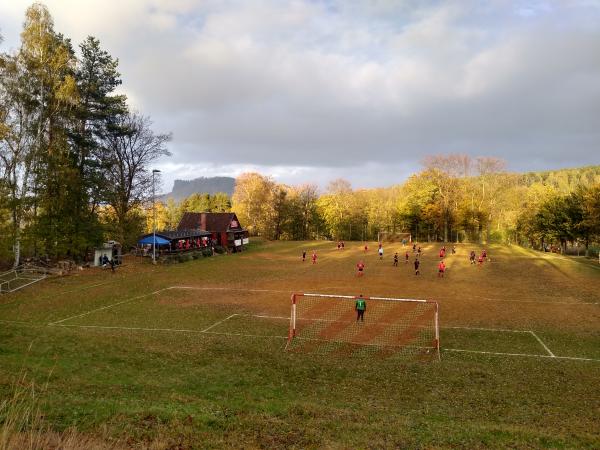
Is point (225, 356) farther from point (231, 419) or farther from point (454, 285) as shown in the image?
point (454, 285)

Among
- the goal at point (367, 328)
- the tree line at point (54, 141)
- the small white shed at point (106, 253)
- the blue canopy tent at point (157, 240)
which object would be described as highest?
the tree line at point (54, 141)

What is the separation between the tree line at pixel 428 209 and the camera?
7562 centimetres

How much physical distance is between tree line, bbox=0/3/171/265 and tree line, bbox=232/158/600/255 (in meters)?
41.9

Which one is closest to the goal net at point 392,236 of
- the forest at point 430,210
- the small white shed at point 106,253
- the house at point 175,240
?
the forest at point 430,210

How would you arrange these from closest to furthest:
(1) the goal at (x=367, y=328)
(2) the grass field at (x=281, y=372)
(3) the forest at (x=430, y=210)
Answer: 1. (2) the grass field at (x=281, y=372)
2. (1) the goal at (x=367, y=328)
3. (3) the forest at (x=430, y=210)

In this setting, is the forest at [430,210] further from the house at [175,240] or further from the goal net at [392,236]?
the house at [175,240]

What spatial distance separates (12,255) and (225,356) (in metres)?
28.4

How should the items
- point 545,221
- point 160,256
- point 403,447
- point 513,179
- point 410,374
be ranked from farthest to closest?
1. point 513,179
2. point 545,221
3. point 160,256
4. point 410,374
5. point 403,447

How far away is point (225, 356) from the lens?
15461 millimetres

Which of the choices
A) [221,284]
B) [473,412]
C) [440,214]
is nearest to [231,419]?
[473,412]

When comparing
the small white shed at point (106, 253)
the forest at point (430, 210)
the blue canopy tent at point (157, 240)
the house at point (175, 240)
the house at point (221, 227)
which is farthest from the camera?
the forest at point (430, 210)

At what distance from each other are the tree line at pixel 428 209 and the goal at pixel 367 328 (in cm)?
5178

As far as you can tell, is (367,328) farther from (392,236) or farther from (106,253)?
(392,236)

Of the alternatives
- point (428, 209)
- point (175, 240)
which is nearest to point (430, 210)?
point (428, 209)
